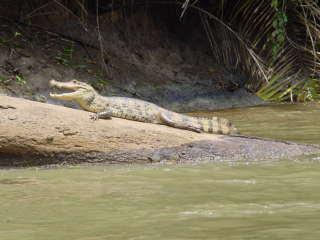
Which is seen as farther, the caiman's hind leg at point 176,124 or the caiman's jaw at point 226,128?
the caiman's jaw at point 226,128

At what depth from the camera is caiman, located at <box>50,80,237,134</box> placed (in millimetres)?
9078

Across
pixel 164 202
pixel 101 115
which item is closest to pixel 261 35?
pixel 101 115

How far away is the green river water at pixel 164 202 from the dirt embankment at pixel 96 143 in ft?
0.88

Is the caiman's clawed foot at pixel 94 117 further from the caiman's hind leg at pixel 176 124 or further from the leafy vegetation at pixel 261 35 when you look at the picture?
the leafy vegetation at pixel 261 35

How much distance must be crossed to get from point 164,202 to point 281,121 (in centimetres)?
637

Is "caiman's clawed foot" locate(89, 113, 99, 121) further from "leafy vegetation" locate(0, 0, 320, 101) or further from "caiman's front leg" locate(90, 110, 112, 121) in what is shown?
"leafy vegetation" locate(0, 0, 320, 101)

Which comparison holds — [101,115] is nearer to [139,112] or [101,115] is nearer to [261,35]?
[139,112]

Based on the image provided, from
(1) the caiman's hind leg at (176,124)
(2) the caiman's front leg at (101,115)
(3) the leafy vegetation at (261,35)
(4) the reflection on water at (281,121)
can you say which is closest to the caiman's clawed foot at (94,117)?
(2) the caiman's front leg at (101,115)

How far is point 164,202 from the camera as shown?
18.5ft

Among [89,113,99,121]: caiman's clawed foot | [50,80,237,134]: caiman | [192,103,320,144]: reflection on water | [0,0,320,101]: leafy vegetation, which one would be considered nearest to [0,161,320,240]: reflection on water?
[89,113,99,121]: caiman's clawed foot

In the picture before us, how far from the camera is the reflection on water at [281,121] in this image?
401 inches

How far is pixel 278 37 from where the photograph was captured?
14.9 m

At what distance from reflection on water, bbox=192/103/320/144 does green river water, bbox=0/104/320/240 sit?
225 cm

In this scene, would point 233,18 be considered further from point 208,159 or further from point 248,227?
point 248,227
